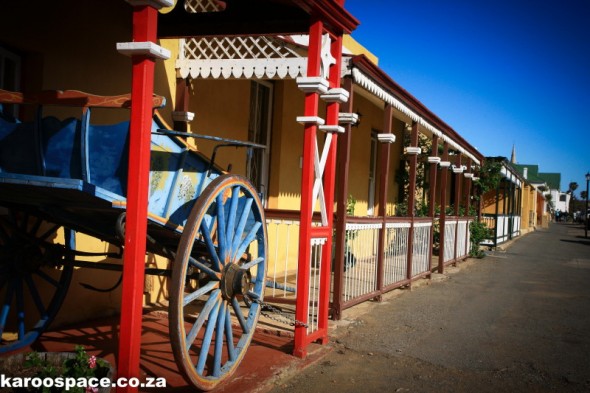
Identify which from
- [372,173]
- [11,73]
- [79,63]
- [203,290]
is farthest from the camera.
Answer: [372,173]

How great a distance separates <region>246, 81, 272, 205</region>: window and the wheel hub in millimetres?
5010

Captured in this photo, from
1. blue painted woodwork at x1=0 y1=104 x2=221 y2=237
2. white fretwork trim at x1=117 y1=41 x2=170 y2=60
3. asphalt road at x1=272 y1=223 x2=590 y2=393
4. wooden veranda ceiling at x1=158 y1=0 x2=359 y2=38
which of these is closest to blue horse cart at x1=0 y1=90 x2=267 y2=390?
blue painted woodwork at x1=0 y1=104 x2=221 y2=237

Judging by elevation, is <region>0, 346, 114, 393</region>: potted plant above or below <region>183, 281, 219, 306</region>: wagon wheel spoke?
below

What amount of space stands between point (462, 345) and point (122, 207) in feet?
13.5

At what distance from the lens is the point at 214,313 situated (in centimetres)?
378

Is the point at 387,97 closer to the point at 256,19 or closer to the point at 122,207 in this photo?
the point at 256,19

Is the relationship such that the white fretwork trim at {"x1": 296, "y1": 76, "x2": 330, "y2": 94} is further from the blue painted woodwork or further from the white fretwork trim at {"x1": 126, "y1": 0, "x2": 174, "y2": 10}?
the white fretwork trim at {"x1": 126, "y1": 0, "x2": 174, "y2": 10}

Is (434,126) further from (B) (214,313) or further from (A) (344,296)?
(B) (214,313)

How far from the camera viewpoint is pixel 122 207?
3252mm

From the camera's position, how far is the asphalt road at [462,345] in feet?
14.9

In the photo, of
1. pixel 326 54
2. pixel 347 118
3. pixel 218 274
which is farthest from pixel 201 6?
pixel 218 274

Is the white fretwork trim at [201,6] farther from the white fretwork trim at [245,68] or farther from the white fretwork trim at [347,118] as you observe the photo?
the white fretwork trim at [347,118]

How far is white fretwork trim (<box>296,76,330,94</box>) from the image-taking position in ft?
15.2

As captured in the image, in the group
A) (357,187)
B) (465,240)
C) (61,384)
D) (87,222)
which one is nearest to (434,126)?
(357,187)
